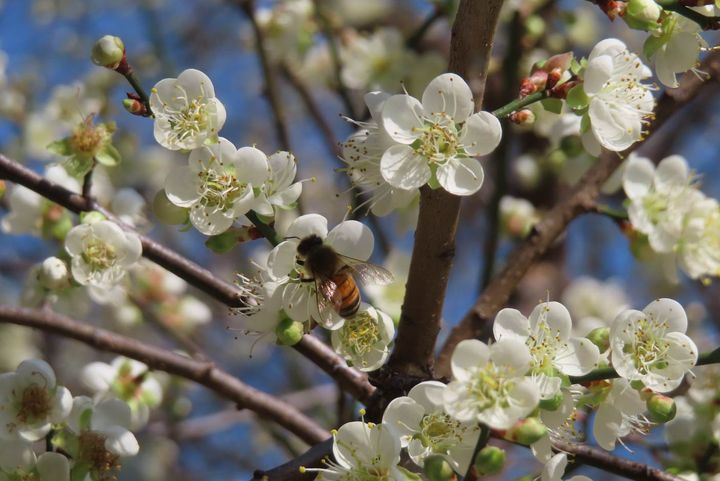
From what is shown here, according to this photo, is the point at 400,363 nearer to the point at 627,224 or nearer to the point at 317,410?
the point at 627,224

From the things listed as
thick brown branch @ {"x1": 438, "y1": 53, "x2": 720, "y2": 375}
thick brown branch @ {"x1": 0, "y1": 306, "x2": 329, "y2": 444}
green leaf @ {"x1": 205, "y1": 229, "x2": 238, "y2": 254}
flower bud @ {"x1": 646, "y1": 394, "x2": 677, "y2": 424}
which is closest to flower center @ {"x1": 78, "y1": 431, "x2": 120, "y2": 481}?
thick brown branch @ {"x1": 0, "y1": 306, "x2": 329, "y2": 444}

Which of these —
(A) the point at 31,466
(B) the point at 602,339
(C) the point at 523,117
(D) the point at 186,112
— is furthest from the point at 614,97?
(A) the point at 31,466

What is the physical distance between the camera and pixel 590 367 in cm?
139

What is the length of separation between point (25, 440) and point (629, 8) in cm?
130

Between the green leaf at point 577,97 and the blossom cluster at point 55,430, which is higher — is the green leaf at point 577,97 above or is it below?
above

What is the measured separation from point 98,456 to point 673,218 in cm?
134

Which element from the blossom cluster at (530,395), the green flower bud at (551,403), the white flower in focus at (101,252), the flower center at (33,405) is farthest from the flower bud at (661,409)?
the flower center at (33,405)

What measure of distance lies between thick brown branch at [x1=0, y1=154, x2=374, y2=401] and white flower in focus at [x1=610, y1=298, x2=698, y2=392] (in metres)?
0.49

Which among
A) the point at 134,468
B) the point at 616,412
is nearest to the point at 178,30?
the point at 134,468

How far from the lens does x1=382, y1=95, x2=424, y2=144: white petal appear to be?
57.3 inches

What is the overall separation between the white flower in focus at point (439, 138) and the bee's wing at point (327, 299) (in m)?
0.21

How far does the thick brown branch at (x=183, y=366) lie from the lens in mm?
1859

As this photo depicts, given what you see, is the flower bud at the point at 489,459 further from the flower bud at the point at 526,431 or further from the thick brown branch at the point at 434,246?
the thick brown branch at the point at 434,246

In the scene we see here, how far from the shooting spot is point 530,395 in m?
1.20
